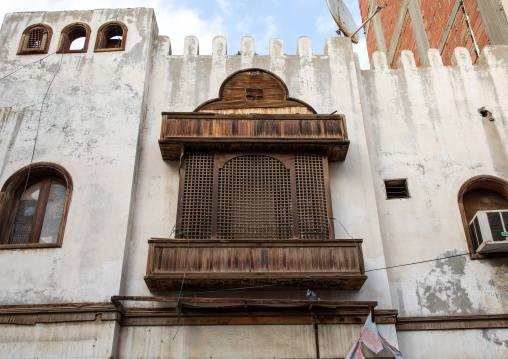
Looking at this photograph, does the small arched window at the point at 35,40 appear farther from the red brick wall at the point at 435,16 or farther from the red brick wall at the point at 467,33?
the red brick wall at the point at 435,16

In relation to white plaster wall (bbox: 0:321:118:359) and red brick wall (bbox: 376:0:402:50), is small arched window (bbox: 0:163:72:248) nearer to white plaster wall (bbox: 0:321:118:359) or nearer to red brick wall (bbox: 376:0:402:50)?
white plaster wall (bbox: 0:321:118:359)

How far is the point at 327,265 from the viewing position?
10367mm

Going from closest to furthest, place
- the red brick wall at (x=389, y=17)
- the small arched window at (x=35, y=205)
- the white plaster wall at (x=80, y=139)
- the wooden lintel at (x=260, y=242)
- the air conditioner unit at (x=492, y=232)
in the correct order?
the wooden lintel at (x=260, y=242) → the white plaster wall at (x=80, y=139) → the air conditioner unit at (x=492, y=232) → the small arched window at (x=35, y=205) → the red brick wall at (x=389, y=17)

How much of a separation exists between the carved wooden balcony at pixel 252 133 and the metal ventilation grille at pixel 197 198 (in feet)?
1.09

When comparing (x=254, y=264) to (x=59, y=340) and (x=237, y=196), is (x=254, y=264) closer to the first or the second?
(x=237, y=196)

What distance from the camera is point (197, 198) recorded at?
37.4 ft

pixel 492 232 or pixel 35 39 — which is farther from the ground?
pixel 35 39

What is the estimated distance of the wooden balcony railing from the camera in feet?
33.3

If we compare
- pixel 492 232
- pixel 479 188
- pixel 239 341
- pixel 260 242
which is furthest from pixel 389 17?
pixel 239 341

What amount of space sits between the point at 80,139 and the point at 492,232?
30.7 feet

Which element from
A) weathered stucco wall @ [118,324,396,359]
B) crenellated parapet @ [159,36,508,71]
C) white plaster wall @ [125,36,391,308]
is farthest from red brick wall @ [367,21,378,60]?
weathered stucco wall @ [118,324,396,359]

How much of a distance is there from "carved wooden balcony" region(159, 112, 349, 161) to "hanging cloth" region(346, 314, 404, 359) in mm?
4064

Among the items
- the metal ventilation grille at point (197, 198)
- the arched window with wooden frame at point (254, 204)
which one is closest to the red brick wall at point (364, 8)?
the arched window with wooden frame at point (254, 204)

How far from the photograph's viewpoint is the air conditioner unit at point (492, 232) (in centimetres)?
1093
